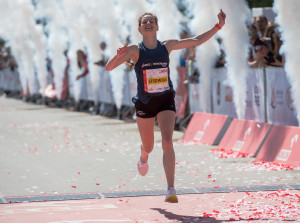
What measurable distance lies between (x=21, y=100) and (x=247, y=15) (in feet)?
80.3

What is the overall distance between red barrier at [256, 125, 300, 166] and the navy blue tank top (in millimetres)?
3353

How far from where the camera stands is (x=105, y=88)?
23875mm

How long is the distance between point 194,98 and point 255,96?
11.6 ft

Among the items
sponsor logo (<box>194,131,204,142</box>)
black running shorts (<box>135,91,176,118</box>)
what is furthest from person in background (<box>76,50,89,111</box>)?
black running shorts (<box>135,91,176,118</box>)

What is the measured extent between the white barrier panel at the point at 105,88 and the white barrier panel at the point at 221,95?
7864 millimetres

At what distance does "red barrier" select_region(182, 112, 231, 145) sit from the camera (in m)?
14.3

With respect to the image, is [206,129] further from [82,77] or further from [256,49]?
[82,77]

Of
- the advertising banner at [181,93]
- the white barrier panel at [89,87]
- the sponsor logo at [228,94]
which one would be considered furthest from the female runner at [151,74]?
the white barrier panel at [89,87]

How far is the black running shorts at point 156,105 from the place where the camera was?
8070 mm

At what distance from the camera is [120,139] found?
16109 mm

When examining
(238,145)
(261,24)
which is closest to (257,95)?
(238,145)

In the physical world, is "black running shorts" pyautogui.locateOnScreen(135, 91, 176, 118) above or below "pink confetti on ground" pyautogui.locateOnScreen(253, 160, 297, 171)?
above

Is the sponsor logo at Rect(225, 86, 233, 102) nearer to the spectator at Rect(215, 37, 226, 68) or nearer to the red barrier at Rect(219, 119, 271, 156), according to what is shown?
the spectator at Rect(215, 37, 226, 68)

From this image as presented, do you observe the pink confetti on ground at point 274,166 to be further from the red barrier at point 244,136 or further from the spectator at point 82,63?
the spectator at point 82,63
